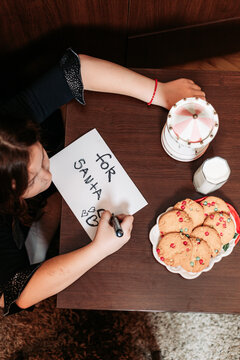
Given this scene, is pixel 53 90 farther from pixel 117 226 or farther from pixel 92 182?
pixel 117 226

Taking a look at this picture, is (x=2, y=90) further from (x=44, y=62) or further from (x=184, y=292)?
(x=184, y=292)

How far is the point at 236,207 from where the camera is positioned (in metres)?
0.72

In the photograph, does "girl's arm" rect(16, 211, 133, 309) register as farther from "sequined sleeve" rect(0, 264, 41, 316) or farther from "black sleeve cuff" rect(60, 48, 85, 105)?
"black sleeve cuff" rect(60, 48, 85, 105)

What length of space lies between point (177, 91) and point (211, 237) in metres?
0.37

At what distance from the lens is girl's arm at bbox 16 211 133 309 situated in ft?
2.18

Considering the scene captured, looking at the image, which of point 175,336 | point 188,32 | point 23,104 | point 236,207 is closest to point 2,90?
point 23,104

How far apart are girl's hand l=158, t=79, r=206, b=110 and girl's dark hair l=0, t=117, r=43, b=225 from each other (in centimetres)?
33

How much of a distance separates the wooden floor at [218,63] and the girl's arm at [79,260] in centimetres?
103

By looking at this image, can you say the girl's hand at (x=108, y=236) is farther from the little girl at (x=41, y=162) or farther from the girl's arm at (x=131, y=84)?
the girl's arm at (x=131, y=84)

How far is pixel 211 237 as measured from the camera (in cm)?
64

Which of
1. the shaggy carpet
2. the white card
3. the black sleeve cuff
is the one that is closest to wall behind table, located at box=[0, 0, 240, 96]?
the black sleeve cuff

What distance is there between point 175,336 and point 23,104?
1.05 metres

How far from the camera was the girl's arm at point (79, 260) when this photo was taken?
666mm

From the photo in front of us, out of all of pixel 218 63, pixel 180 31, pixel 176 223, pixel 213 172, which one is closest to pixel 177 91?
pixel 213 172
